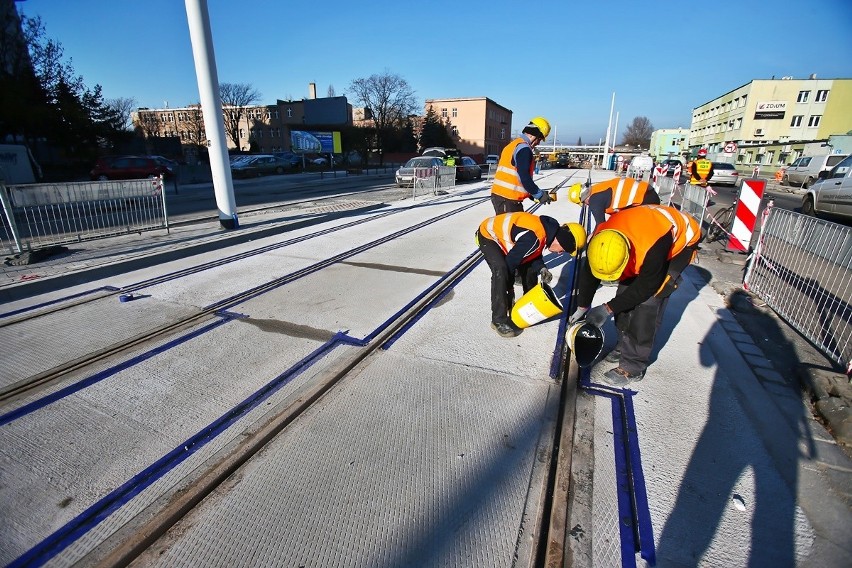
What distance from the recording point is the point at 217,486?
6.83 ft

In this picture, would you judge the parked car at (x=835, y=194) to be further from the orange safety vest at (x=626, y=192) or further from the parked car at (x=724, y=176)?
the parked car at (x=724, y=176)

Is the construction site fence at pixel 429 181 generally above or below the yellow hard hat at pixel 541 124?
below

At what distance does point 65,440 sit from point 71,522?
0.75m

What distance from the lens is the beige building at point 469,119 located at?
60156 mm

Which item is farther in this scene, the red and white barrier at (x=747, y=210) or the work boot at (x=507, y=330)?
the red and white barrier at (x=747, y=210)

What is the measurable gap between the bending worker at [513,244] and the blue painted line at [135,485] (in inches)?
77.3

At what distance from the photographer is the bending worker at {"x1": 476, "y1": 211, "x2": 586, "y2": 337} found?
346cm

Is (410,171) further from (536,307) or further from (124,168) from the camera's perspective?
(536,307)

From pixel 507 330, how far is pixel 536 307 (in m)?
0.39

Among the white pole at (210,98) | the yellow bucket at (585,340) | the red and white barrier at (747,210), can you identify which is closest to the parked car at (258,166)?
the white pole at (210,98)

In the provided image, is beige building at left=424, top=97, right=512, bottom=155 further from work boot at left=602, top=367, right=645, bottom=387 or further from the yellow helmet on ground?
work boot at left=602, top=367, right=645, bottom=387

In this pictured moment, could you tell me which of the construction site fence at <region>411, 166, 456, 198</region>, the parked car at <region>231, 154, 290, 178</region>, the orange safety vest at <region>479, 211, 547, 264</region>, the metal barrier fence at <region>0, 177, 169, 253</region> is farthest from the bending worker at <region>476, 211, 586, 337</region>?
the parked car at <region>231, 154, 290, 178</region>

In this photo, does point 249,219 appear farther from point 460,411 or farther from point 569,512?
point 569,512

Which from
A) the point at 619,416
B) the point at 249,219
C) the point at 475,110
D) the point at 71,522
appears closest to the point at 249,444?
the point at 71,522
